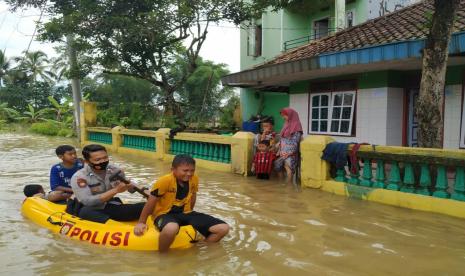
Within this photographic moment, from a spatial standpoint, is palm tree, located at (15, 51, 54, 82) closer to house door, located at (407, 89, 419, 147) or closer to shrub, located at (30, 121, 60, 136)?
shrub, located at (30, 121, 60, 136)

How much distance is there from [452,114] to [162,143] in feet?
25.5

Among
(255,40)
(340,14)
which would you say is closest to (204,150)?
(340,14)

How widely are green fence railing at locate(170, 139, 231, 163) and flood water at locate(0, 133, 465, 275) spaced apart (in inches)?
125

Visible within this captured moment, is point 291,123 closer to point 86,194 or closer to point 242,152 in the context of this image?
point 242,152

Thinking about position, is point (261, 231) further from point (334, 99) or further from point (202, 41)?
point (202, 41)

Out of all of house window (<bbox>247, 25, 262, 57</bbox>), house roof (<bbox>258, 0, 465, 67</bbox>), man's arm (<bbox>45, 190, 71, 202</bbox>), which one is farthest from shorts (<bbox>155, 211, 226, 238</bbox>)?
house window (<bbox>247, 25, 262, 57</bbox>)

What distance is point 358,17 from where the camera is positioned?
18.7 metres

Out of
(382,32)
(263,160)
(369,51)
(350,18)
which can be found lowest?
(263,160)

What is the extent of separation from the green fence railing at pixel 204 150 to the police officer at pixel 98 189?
212 inches

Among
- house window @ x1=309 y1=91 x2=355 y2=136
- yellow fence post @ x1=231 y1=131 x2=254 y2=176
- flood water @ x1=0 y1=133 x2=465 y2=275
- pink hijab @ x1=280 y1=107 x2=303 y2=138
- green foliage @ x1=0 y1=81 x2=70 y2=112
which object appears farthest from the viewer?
green foliage @ x1=0 y1=81 x2=70 y2=112

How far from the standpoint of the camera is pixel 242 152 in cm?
975

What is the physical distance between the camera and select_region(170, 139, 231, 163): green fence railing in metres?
10.5

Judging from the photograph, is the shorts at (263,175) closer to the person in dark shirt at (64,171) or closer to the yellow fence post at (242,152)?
the yellow fence post at (242,152)

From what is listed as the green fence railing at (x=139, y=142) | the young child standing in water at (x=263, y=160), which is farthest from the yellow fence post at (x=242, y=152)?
the green fence railing at (x=139, y=142)
